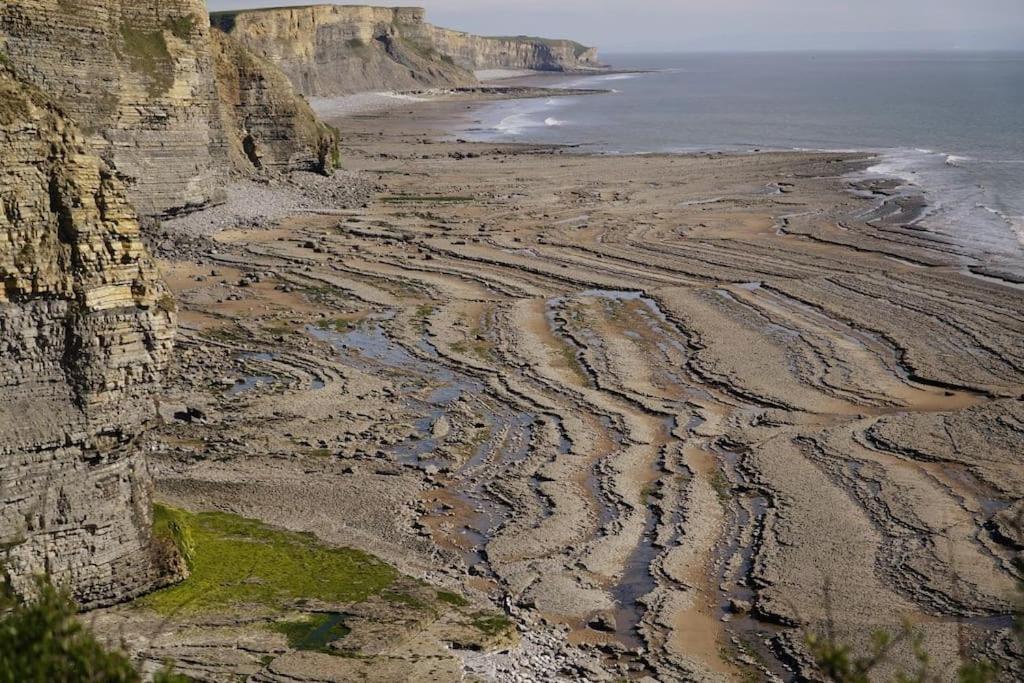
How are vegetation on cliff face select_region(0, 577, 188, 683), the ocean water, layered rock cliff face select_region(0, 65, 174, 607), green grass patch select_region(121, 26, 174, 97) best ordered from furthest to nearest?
the ocean water, green grass patch select_region(121, 26, 174, 97), layered rock cliff face select_region(0, 65, 174, 607), vegetation on cliff face select_region(0, 577, 188, 683)

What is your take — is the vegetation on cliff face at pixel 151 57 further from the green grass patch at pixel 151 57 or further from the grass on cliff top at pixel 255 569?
the grass on cliff top at pixel 255 569

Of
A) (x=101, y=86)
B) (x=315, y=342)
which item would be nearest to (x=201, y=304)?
(x=315, y=342)

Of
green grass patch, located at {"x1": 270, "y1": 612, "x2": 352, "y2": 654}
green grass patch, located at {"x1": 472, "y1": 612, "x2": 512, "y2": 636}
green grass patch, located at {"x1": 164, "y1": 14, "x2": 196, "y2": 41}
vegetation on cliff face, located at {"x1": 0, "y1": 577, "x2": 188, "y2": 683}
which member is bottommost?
green grass patch, located at {"x1": 472, "y1": 612, "x2": 512, "y2": 636}

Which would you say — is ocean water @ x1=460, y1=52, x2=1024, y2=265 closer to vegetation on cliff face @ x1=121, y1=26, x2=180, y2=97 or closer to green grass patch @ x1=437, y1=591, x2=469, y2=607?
vegetation on cliff face @ x1=121, y1=26, x2=180, y2=97

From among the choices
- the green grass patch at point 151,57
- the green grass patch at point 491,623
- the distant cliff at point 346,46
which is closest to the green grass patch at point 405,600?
the green grass patch at point 491,623

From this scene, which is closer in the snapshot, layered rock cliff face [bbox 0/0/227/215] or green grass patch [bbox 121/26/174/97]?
layered rock cliff face [bbox 0/0/227/215]

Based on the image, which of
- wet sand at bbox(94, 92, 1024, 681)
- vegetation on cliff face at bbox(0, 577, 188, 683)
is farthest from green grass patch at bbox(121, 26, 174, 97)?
vegetation on cliff face at bbox(0, 577, 188, 683)

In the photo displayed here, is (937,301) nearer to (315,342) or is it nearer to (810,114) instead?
(315,342)
